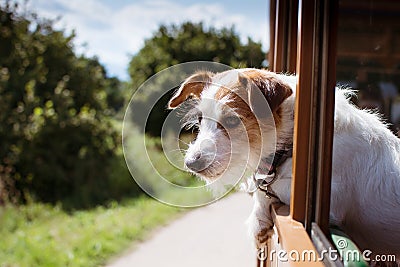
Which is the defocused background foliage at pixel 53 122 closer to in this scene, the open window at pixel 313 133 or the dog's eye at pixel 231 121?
the dog's eye at pixel 231 121

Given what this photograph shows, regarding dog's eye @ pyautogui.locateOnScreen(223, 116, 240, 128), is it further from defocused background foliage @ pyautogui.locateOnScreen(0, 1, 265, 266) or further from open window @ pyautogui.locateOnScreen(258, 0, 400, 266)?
defocused background foliage @ pyautogui.locateOnScreen(0, 1, 265, 266)

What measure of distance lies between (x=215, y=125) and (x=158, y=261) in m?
3.47

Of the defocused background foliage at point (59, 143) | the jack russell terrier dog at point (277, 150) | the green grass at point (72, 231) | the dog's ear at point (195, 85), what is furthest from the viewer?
the defocused background foliage at point (59, 143)

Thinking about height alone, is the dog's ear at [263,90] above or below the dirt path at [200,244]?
above

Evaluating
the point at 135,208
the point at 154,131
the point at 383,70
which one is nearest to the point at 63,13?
the point at 154,131

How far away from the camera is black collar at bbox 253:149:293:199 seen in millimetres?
1911

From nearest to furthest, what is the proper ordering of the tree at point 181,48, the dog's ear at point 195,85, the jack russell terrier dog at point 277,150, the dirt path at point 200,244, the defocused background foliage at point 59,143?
the jack russell terrier dog at point 277,150 < the dog's ear at point 195,85 < the dirt path at point 200,244 < the defocused background foliage at point 59,143 < the tree at point 181,48

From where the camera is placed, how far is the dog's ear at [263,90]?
1920 millimetres

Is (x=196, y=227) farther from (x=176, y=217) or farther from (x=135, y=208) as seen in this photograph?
(x=135, y=208)

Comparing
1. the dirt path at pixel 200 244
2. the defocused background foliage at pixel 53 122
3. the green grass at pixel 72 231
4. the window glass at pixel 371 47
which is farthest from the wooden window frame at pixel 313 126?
the defocused background foliage at pixel 53 122

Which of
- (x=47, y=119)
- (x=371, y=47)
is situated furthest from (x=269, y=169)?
(x=47, y=119)

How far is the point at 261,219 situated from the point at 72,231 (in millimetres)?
5014

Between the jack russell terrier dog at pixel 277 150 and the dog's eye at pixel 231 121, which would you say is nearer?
the jack russell terrier dog at pixel 277 150

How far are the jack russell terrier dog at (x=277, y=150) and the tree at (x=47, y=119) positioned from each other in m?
6.88
